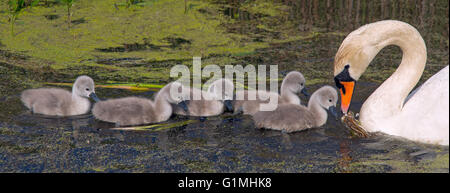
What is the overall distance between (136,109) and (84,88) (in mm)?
625

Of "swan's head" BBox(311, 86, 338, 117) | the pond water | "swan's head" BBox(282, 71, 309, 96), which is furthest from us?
"swan's head" BBox(282, 71, 309, 96)

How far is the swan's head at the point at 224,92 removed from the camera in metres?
5.97

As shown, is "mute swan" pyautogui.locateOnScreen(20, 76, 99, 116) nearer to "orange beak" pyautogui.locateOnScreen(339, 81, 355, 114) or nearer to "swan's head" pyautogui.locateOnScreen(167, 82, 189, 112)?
"swan's head" pyautogui.locateOnScreen(167, 82, 189, 112)

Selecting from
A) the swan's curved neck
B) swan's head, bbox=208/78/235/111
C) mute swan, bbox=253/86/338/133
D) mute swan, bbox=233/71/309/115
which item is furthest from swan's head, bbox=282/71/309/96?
the swan's curved neck

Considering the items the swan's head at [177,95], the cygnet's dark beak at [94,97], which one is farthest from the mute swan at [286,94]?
the cygnet's dark beak at [94,97]

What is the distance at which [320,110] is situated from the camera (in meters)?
5.71

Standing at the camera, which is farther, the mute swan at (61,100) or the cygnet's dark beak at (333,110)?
the mute swan at (61,100)

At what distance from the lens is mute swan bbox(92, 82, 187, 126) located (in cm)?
566

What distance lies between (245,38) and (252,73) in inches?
59.7

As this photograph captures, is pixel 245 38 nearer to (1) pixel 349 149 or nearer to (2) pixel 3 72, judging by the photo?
(2) pixel 3 72

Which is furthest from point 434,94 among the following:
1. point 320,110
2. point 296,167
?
point 296,167

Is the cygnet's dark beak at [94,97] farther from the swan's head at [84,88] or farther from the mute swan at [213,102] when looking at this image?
the mute swan at [213,102]

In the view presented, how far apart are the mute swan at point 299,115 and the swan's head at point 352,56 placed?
1.44 ft

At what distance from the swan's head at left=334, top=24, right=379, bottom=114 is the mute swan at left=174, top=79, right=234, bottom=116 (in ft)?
3.96
